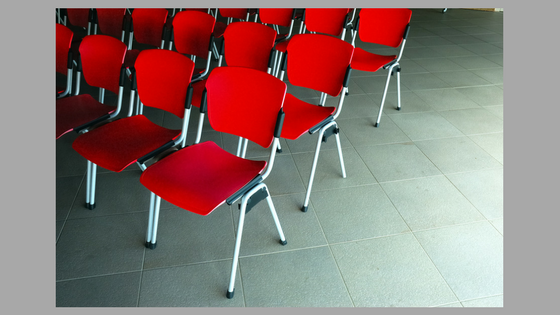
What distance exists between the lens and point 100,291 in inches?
73.7

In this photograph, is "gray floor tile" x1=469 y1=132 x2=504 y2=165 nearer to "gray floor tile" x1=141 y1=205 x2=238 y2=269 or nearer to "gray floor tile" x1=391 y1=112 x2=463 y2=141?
"gray floor tile" x1=391 y1=112 x2=463 y2=141

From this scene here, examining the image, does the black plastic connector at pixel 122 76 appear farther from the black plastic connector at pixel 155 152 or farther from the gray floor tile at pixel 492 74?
the gray floor tile at pixel 492 74

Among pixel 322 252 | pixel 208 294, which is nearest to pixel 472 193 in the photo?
pixel 322 252

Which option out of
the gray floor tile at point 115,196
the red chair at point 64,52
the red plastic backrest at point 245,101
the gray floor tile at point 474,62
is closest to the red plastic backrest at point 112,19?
the red chair at point 64,52

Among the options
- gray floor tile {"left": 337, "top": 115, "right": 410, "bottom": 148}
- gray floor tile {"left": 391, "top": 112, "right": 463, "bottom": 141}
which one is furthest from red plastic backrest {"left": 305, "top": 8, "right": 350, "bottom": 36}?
gray floor tile {"left": 391, "top": 112, "right": 463, "bottom": 141}

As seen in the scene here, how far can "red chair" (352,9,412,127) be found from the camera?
3.29 m

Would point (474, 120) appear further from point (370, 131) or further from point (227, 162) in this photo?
point (227, 162)

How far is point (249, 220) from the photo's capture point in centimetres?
235

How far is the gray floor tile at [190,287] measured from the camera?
6.00ft

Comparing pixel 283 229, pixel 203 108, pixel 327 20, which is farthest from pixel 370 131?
pixel 203 108

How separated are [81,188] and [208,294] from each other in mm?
1349

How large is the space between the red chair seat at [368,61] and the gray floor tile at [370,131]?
1.73ft

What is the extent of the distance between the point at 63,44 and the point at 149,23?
0.90 meters
